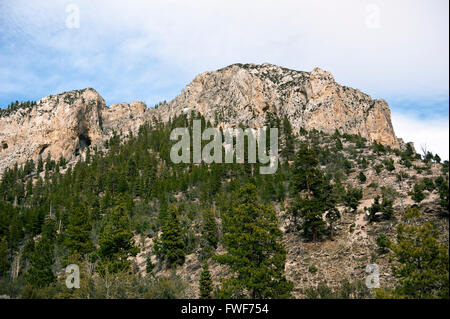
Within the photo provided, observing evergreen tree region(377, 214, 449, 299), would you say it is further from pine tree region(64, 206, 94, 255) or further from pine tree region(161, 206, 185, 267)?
pine tree region(64, 206, 94, 255)

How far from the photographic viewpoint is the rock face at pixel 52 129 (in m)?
138

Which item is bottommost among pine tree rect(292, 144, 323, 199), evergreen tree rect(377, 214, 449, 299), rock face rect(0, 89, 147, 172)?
evergreen tree rect(377, 214, 449, 299)

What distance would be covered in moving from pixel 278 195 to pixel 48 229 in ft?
142

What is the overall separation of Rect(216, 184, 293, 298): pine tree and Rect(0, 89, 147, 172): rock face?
13562cm

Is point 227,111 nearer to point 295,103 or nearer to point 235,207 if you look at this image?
point 295,103

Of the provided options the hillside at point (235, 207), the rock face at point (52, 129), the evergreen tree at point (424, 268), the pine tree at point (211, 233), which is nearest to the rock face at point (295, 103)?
the hillside at point (235, 207)

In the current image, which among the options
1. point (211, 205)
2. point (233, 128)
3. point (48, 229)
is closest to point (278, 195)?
point (211, 205)

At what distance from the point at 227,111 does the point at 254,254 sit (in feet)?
344

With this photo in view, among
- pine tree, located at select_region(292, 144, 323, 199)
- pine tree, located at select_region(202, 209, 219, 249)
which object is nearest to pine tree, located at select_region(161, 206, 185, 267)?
pine tree, located at select_region(202, 209, 219, 249)

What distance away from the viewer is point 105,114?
181000 millimetres

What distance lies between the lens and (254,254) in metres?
21.1

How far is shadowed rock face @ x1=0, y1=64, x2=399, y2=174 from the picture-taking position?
11000 centimetres

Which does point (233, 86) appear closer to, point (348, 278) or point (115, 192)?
point (115, 192)

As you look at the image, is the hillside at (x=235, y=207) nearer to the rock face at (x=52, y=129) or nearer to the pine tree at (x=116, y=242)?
the pine tree at (x=116, y=242)
